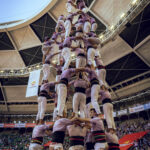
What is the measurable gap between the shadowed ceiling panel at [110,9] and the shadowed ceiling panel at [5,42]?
52.6 ft

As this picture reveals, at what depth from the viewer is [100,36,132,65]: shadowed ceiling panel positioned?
2084 cm

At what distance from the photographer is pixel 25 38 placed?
27188 mm

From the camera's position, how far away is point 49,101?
109ft

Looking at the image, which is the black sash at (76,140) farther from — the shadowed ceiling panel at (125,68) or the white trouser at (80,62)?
the shadowed ceiling panel at (125,68)

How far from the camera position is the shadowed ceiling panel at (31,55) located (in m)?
27.8

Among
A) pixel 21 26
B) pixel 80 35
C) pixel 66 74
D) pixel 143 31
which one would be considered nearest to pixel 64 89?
pixel 66 74

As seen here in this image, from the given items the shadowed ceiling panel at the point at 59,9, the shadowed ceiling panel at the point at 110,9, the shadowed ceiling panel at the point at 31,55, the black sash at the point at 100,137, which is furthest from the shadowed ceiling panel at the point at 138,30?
the black sash at the point at 100,137

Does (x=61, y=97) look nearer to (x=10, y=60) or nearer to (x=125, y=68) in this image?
(x=125, y=68)

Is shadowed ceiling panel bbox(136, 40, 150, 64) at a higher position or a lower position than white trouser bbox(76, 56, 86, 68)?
higher

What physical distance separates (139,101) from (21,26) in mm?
24070

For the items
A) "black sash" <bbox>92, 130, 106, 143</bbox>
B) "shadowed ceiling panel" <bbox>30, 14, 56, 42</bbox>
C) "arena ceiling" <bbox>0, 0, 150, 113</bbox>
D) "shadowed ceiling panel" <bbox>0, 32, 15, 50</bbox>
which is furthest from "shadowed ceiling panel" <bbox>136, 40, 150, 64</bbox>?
Answer: "shadowed ceiling panel" <bbox>0, 32, 15, 50</bbox>

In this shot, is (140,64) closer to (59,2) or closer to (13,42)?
(59,2)

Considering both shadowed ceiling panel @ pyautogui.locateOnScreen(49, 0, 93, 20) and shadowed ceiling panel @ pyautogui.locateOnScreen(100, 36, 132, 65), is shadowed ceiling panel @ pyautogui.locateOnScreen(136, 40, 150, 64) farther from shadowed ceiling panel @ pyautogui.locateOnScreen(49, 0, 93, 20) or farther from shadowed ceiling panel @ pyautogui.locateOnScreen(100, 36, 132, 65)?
shadowed ceiling panel @ pyautogui.locateOnScreen(49, 0, 93, 20)

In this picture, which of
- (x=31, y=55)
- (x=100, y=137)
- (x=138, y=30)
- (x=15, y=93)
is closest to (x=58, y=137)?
(x=100, y=137)
